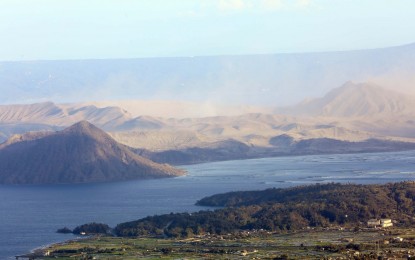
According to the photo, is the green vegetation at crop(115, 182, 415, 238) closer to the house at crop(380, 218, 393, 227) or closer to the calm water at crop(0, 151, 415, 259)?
the house at crop(380, 218, 393, 227)

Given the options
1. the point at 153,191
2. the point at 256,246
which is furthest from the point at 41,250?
the point at 153,191

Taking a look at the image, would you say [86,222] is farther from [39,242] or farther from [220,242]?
[220,242]

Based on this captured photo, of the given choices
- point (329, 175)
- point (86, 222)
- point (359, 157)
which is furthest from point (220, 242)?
point (359, 157)

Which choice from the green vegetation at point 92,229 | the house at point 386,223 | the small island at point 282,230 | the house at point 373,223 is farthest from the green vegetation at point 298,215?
the green vegetation at point 92,229

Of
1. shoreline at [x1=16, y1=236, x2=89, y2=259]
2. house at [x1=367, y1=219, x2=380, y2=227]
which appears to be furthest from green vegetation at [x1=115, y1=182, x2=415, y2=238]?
shoreline at [x1=16, y1=236, x2=89, y2=259]

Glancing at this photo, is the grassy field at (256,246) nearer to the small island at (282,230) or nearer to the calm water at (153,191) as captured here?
the small island at (282,230)
